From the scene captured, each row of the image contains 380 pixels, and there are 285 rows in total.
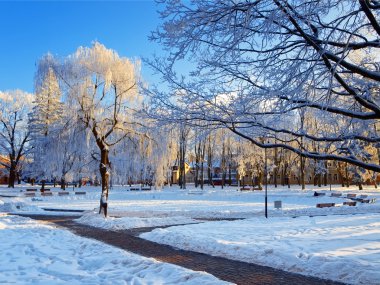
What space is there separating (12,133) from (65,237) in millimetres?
44568

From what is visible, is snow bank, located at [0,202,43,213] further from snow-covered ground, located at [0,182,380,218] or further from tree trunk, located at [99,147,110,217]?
tree trunk, located at [99,147,110,217]

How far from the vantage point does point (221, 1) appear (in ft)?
17.6

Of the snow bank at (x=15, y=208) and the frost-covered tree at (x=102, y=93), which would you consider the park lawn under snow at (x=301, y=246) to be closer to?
the frost-covered tree at (x=102, y=93)

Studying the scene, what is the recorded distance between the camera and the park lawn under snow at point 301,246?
7660 mm

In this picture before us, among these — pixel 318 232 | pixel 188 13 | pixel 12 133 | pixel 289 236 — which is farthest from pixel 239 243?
pixel 12 133

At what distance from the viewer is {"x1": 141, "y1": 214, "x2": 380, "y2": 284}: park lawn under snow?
25.1 ft

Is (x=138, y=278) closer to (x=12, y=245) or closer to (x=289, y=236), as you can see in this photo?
(x=12, y=245)

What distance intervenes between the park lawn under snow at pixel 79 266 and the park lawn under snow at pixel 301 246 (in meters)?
2.61

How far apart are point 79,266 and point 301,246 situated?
5.70m

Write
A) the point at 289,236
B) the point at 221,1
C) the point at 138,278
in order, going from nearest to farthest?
the point at 221,1, the point at 138,278, the point at 289,236

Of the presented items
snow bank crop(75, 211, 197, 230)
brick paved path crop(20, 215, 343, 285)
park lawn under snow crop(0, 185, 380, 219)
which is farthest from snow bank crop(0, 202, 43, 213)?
brick paved path crop(20, 215, 343, 285)

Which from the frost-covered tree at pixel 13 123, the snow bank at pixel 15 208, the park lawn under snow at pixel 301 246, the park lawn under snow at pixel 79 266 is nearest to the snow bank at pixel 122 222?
the park lawn under snow at pixel 301 246

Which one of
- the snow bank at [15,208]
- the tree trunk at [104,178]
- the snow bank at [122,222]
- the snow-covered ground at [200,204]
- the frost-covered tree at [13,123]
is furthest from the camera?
the frost-covered tree at [13,123]

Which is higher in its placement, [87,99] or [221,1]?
[87,99]
